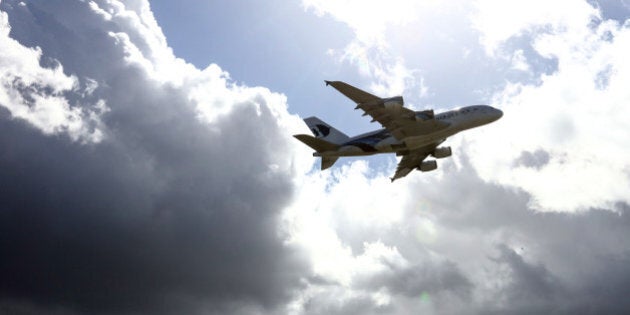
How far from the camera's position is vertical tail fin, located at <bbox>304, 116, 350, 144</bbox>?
6301cm

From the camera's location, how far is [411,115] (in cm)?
5328

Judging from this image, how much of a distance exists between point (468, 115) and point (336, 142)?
15.8 metres

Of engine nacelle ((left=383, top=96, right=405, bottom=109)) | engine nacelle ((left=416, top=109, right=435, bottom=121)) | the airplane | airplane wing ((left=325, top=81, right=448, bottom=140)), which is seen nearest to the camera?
airplane wing ((left=325, top=81, right=448, bottom=140))

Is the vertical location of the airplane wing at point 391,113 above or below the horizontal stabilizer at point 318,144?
below

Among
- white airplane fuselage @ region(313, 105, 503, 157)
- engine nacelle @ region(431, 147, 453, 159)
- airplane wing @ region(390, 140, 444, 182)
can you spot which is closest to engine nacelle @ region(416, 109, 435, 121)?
white airplane fuselage @ region(313, 105, 503, 157)

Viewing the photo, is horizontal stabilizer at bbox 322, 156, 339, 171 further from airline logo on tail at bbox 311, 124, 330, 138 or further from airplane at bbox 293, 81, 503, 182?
airline logo on tail at bbox 311, 124, 330, 138

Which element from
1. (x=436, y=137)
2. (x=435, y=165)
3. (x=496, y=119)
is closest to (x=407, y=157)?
(x=435, y=165)

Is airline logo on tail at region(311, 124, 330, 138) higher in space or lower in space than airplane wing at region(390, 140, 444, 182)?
higher

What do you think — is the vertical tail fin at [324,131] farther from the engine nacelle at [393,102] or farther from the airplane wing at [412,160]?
the engine nacelle at [393,102]

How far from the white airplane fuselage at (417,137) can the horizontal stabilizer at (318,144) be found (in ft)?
1.42

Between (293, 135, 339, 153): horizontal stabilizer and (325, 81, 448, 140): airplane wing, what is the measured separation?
7.59 metres

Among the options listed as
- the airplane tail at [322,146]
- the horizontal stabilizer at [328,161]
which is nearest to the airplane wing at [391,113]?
the airplane tail at [322,146]

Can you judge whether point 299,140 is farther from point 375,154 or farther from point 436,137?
point 436,137

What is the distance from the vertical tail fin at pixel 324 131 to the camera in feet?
207
